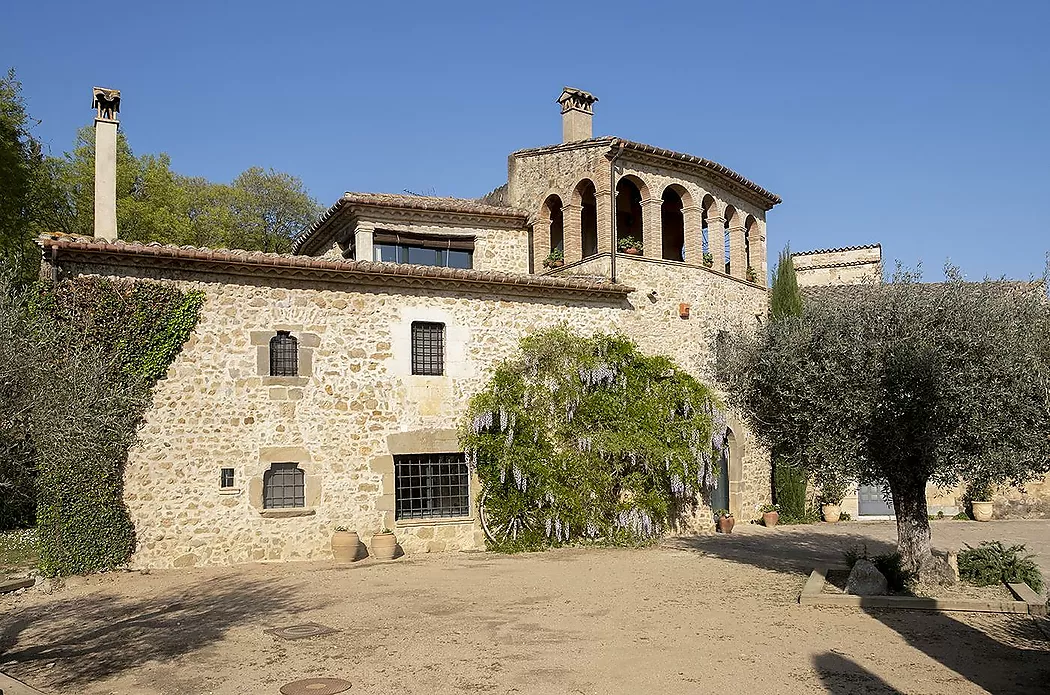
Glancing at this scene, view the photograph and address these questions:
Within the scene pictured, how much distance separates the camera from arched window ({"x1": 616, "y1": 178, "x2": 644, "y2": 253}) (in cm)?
2159

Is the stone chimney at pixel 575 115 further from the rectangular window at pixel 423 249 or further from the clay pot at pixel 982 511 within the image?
the clay pot at pixel 982 511

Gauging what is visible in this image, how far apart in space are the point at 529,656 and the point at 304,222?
104 ft

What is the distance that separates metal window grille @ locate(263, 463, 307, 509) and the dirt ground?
126 cm

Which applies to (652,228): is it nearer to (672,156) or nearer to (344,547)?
(672,156)

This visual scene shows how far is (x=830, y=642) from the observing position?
28.2 ft

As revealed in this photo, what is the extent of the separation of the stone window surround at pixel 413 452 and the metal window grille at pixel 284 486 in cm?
134

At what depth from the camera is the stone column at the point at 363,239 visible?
19.1 meters

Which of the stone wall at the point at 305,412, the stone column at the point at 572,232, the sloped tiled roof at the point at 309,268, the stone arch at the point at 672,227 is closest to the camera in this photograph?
the sloped tiled roof at the point at 309,268

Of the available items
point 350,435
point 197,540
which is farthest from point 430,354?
point 197,540

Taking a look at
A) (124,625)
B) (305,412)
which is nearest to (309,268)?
(305,412)

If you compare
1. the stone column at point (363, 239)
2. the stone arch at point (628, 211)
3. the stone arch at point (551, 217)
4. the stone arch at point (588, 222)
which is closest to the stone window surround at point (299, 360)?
the stone column at point (363, 239)

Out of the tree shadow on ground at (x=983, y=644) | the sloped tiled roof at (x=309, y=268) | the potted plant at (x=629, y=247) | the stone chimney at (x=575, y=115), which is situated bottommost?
the tree shadow on ground at (x=983, y=644)

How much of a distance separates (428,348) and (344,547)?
411 cm

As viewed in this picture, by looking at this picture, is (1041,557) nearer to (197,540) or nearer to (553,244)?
(553,244)
